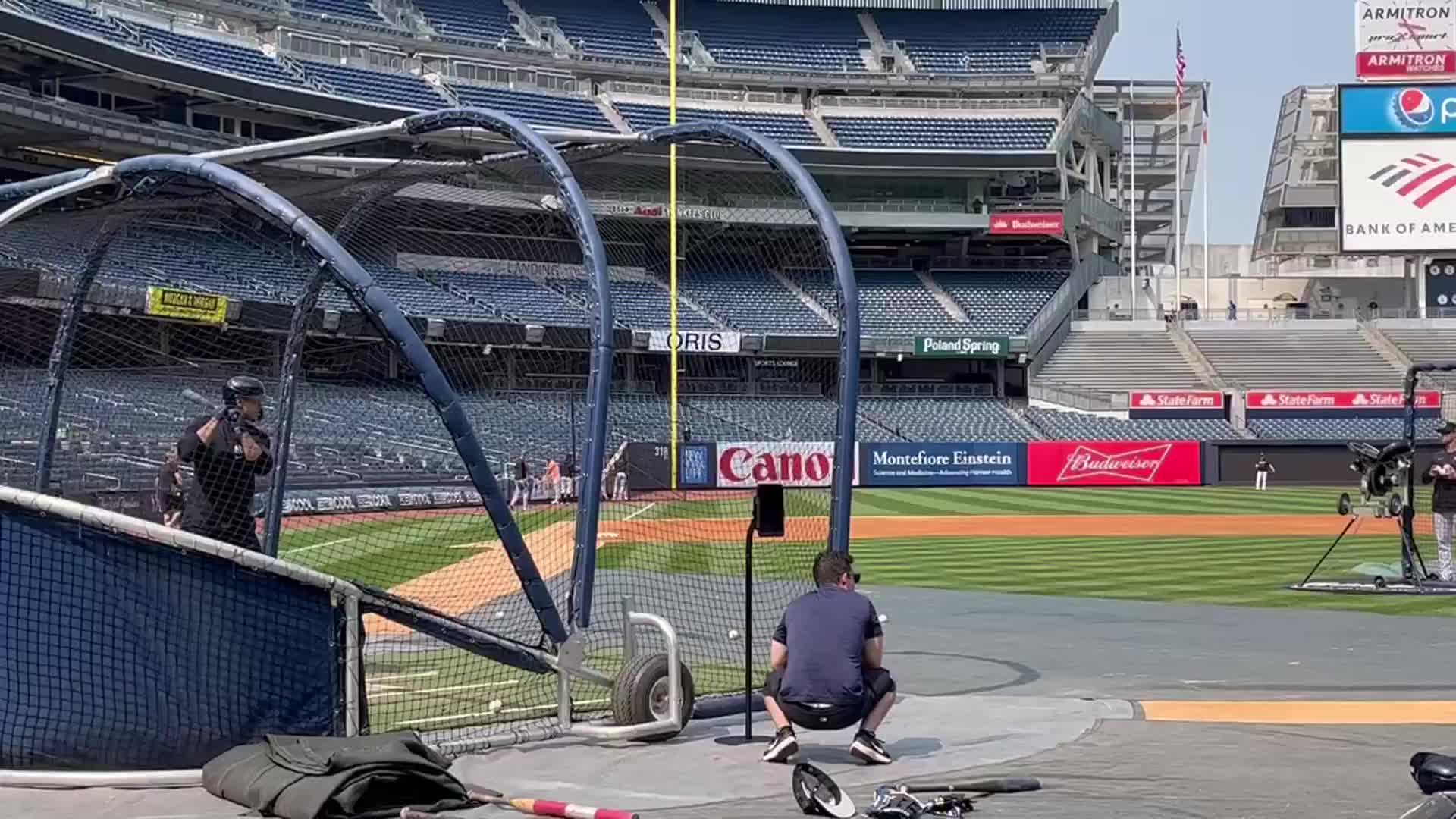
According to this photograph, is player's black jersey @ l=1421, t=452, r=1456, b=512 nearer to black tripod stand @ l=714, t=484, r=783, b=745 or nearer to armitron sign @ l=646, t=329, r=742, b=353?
black tripod stand @ l=714, t=484, r=783, b=745

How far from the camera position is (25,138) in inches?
1695

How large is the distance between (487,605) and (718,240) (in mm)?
6094

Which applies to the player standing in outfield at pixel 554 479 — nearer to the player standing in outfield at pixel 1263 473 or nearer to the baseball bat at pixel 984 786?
the baseball bat at pixel 984 786

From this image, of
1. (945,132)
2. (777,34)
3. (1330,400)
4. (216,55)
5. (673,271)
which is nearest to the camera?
(673,271)

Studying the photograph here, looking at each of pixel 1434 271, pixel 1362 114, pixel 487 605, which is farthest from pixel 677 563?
pixel 1434 271

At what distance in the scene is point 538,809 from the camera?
783 centimetres

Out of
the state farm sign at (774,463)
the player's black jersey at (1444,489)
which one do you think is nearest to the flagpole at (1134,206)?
the state farm sign at (774,463)

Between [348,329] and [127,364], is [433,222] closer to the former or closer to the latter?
[348,329]

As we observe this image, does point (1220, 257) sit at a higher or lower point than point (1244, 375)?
higher

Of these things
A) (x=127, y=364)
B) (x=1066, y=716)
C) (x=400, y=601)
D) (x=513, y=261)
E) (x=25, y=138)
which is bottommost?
(x=1066, y=716)

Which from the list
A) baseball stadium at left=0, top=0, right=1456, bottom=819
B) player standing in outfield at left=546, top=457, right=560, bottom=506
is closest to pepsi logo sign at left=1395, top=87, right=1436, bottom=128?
baseball stadium at left=0, top=0, right=1456, bottom=819

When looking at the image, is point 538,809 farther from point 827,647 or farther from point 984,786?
point 984,786

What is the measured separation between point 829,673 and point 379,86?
50.6 meters

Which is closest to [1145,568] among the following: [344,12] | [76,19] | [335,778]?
[335,778]
